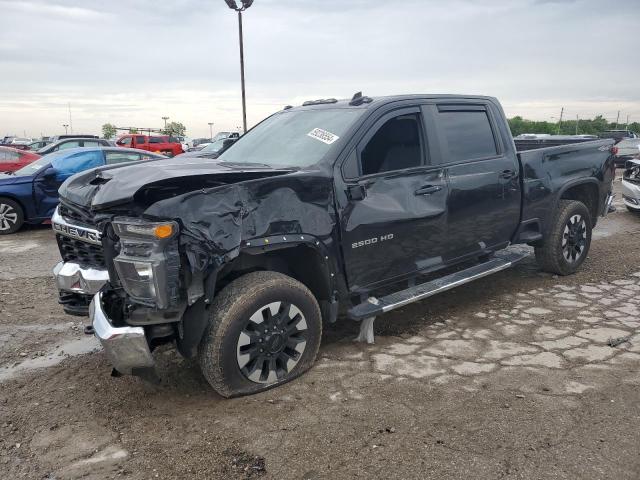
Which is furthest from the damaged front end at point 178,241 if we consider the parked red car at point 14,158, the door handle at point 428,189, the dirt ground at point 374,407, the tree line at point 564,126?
the tree line at point 564,126

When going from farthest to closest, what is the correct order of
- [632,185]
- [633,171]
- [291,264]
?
1. [633,171]
2. [632,185]
3. [291,264]

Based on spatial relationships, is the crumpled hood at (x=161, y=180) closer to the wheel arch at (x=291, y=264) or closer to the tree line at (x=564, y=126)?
the wheel arch at (x=291, y=264)

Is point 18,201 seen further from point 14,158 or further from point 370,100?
point 370,100

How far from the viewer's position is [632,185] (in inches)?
394

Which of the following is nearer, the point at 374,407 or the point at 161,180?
the point at 161,180

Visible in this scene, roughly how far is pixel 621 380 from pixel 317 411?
81.3 inches

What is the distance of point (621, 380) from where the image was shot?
3561mm

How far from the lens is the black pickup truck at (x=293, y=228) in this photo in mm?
3070

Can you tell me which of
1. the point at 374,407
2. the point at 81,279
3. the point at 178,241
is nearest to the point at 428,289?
the point at 374,407

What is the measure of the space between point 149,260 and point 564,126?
7510 centimetres

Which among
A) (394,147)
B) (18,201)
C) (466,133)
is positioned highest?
(466,133)

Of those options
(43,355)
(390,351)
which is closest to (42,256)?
(43,355)

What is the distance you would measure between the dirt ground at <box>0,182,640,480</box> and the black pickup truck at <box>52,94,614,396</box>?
1.19ft

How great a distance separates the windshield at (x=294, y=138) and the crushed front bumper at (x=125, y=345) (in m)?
1.66
